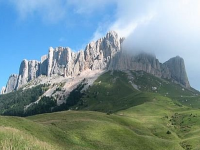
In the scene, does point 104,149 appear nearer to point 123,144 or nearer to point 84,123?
point 123,144

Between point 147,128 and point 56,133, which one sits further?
point 147,128

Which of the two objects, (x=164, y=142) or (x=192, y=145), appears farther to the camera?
(x=192, y=145)

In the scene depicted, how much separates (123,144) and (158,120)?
7425cm

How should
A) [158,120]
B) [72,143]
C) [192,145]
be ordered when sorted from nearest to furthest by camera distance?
[72,143] < [192,145] < [158,120]

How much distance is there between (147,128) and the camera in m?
110

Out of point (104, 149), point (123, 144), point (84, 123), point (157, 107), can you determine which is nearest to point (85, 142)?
point (104, 149)

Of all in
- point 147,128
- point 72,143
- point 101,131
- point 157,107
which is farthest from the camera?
point 157,107

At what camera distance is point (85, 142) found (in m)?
62.7

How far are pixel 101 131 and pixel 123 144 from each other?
29.0 feet

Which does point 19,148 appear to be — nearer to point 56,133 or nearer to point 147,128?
point 56,133

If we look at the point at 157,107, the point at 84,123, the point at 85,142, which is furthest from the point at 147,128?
the point at 157,107

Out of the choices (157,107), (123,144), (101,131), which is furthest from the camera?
(157,107)

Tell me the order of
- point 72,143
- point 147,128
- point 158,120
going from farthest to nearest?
point 158,120, point 147,128, point 72,143

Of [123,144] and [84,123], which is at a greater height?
[84,123]
